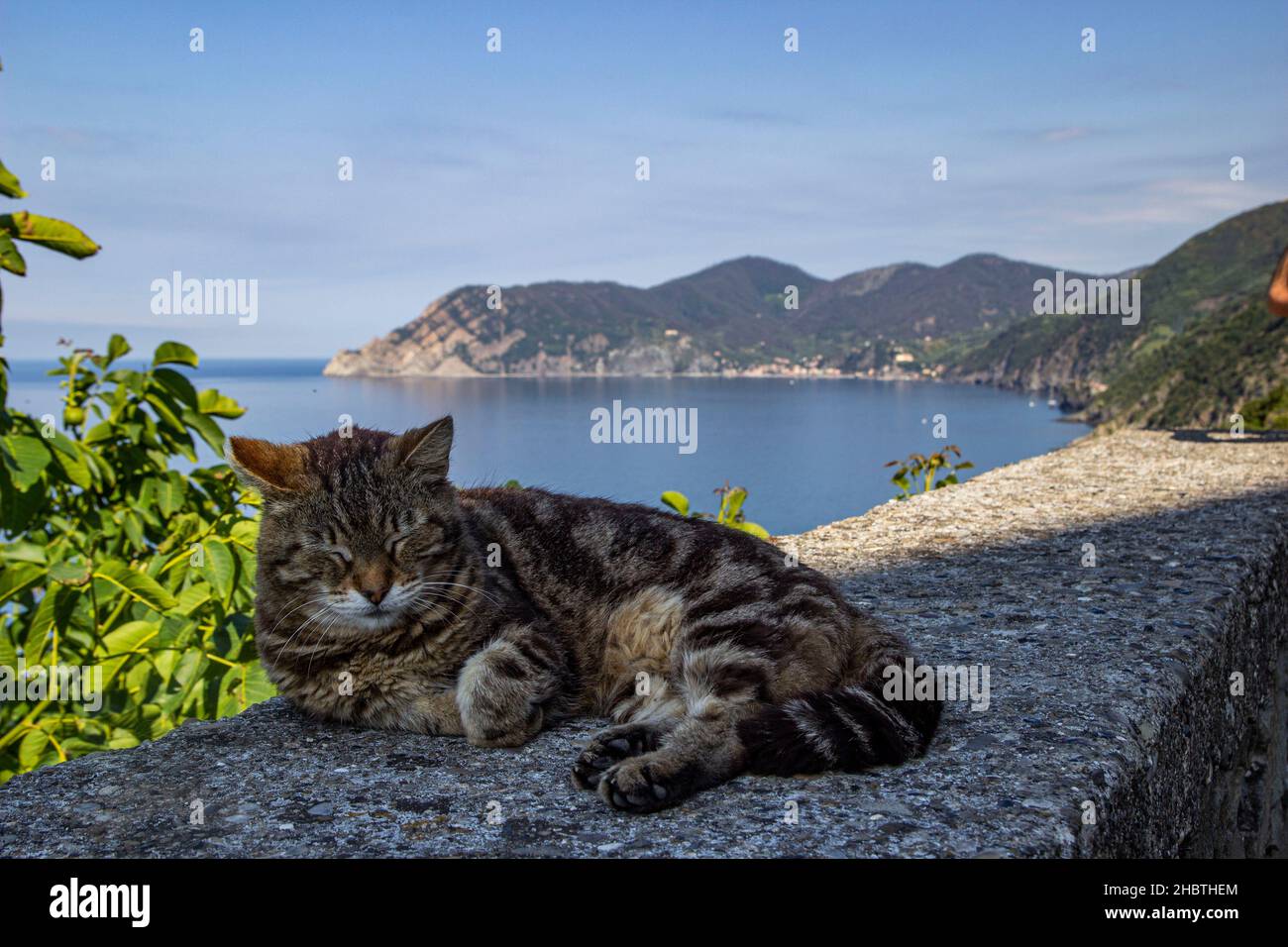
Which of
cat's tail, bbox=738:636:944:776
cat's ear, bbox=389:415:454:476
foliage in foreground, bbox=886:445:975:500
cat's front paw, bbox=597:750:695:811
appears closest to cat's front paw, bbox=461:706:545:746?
cat's front paw, bbox=597:750:695:811

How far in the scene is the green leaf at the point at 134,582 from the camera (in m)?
4.09

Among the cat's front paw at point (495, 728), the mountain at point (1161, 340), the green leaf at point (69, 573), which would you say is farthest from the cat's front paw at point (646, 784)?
the mountain at point (1161, 340)

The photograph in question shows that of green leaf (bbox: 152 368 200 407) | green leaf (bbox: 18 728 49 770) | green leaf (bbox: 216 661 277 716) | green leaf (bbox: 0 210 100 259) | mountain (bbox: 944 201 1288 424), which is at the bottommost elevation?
green leaf (bbox: 18 728 49 770)

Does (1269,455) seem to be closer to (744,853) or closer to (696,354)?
(744,853)

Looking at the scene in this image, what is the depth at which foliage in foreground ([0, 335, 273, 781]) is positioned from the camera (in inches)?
159

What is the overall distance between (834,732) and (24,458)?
351 cm

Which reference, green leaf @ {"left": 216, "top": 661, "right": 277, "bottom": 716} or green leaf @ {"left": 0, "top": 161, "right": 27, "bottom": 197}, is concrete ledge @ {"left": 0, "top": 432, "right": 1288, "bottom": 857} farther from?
green leaf @ {"left": 0, "top": 161, "right": 27, "bottom": 197}

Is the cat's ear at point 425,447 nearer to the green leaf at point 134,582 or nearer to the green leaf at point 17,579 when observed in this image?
the green leaf at point 134,582

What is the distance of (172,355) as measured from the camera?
16.0ft

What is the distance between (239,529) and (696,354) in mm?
142880

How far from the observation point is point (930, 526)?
609cm

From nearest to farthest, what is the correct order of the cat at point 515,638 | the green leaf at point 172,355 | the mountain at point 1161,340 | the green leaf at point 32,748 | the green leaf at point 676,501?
1. the cat at point 515,638
2. the green leaf at point 32,748
3. the green leaf at point 172,355
4. the green leaf at point 676,501
5. the mountain at point 1161,340

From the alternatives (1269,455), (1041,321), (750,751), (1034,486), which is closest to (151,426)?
(750,751)

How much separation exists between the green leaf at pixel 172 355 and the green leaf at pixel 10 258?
91 cm
